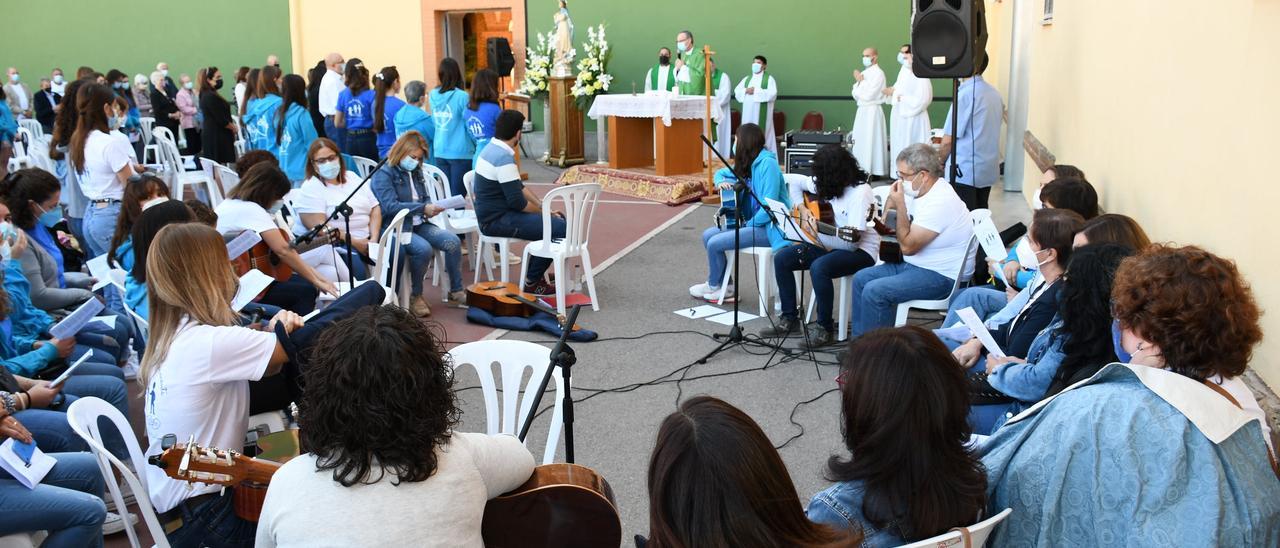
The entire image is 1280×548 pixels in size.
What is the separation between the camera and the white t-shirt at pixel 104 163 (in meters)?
6.30

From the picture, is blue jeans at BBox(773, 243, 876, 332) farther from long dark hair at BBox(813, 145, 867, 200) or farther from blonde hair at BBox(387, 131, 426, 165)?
blonde hair at BBox(387, 131, 426, 165)

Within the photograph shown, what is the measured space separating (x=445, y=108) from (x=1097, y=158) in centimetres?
511

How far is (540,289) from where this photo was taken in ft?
21.5

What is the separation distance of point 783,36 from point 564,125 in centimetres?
340

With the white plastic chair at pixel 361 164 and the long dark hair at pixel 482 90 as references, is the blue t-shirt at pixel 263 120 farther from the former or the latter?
the long dark hair at pixel 482 90

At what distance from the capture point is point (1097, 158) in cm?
542

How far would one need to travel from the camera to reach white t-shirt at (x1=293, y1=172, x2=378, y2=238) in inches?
220

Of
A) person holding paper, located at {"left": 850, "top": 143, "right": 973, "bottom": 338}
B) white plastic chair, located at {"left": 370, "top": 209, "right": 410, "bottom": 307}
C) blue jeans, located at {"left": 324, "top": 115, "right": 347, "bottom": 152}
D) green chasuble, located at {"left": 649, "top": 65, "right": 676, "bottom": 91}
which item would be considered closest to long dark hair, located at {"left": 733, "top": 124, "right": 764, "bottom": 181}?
person holding paper, located at {"left": 850, "top": 143, "right": 973, "bottom": 338}

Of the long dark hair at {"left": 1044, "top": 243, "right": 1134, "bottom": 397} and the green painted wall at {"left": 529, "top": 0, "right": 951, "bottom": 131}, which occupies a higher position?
the green painted wall at {"left": 529, "top": 0, "right": 951, "bottom": 131}

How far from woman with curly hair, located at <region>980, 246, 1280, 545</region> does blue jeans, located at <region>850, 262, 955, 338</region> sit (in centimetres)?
270

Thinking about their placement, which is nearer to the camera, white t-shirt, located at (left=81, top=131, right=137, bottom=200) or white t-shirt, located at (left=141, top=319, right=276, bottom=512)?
white t-shirt, located at (left=141, top=319, right=276, bottom=512)

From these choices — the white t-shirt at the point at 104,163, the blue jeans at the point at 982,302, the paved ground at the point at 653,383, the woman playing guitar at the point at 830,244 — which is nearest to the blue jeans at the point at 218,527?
the paved ground at the point at 653,383

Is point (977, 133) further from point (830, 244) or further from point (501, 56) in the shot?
point (501, 56)

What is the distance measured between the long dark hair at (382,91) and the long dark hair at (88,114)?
253 centimetres
